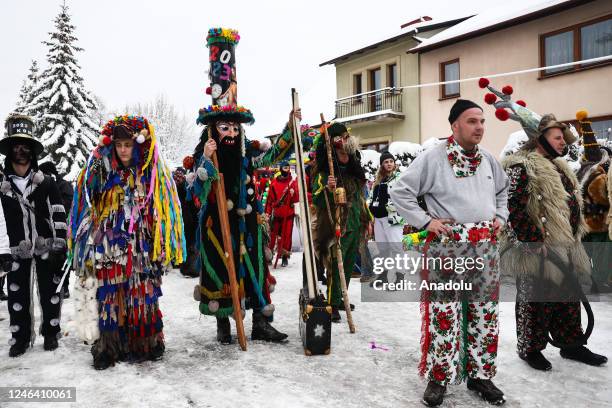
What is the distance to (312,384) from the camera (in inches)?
137

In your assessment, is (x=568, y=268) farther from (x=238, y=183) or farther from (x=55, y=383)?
(x=55, y=383)

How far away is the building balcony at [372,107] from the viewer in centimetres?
1917

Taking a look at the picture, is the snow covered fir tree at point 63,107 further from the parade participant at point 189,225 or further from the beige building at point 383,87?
the parade participant at point 189,225

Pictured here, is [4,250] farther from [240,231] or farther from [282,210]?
[282,210]

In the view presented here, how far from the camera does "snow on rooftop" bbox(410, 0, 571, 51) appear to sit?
565 inches

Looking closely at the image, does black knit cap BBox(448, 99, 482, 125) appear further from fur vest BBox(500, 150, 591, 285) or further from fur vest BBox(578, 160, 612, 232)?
fur vest BBox(578, 160, 612, 232)

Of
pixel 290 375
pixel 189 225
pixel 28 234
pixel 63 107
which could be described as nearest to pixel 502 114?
pixel 290 375

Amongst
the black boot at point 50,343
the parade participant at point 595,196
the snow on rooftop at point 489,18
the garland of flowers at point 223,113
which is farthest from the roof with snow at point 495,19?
the black boot at point 50,343

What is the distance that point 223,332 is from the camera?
4.51m

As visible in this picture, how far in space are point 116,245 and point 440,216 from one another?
2.59 m

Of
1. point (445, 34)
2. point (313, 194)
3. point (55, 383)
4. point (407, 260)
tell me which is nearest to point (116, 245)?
point (55, 383)

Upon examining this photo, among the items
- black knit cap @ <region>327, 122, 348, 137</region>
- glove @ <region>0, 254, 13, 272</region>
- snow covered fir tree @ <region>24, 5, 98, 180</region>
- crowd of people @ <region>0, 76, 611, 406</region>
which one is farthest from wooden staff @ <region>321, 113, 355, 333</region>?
snow covered fir tree @ <region>24, 5, 98, 180</region>

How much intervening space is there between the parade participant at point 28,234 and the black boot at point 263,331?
73.4 inches

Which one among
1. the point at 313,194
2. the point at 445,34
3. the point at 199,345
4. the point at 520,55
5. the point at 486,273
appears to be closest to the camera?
the point at 486,273
